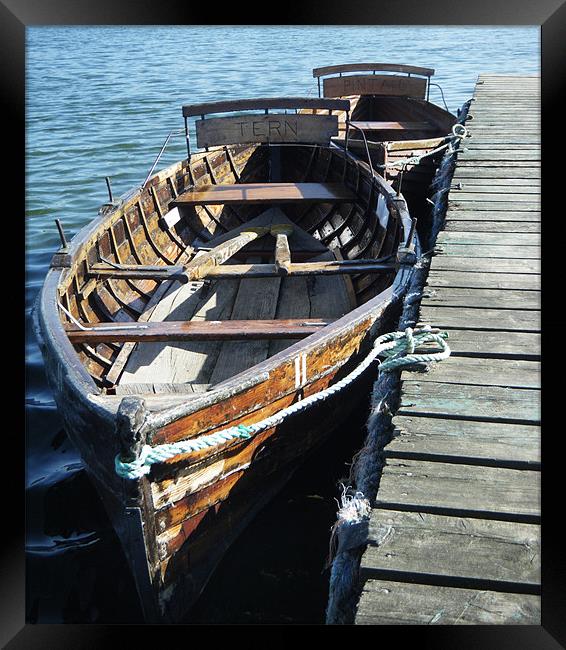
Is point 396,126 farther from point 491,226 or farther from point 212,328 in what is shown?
point 212,328

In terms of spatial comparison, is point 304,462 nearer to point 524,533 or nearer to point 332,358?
point 332,358

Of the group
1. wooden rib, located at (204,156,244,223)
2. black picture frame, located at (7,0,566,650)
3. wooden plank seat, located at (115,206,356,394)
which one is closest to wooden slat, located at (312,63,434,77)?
wooden rib, located at (204,156,244,223)

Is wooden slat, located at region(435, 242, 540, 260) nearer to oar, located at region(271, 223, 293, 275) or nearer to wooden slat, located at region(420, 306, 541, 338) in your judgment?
wooden slat, located at region(420, 306, 541, 338)

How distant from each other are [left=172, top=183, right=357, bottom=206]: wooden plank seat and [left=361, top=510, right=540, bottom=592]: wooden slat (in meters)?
4.80

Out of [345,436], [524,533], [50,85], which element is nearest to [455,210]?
[345,436]

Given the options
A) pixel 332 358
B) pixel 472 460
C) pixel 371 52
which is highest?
pixel 472 460

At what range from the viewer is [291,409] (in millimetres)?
3463

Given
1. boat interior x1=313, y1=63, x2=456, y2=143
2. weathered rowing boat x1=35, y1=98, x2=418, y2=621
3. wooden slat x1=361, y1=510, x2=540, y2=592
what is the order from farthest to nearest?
boat interior x1=313, y1=63, x2=456, y2=143 → weathered rowing boat x1=35, y1=98, x2=418, y2=621 → wooden slat x1=361, y1=510, x2=540, y2=592

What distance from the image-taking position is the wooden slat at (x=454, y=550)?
89.8 inches

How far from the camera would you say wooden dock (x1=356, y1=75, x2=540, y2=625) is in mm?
2236

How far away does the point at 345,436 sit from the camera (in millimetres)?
4879

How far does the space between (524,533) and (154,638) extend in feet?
4.46

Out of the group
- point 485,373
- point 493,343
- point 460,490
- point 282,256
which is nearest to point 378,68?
point 282,256

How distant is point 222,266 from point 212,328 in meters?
1.27
